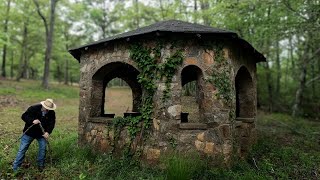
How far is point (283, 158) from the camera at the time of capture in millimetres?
8281

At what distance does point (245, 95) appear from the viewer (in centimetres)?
910

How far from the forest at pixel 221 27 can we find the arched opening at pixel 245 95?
3910mm

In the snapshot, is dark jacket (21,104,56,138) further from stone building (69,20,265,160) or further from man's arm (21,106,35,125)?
stone building (69,20,265,160)

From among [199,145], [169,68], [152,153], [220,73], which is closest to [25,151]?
[152,153]

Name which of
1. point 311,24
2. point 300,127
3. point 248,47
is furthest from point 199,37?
point 300,127

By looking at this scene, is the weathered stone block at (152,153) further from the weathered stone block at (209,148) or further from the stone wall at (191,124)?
the weathered stone block at (209,148)

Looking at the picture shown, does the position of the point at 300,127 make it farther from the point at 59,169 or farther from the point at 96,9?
the point at 96,9

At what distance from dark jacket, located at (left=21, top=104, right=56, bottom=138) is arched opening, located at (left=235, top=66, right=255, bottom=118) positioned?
5404 millimetres

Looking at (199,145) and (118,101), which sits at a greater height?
(118,101)

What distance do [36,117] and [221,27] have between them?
11.7m

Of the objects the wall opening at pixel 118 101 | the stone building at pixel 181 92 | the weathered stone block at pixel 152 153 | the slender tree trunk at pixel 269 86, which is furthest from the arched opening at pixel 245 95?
the slender tree trunk at pixel 269 86

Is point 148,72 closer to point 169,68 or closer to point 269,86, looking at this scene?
point 169,68

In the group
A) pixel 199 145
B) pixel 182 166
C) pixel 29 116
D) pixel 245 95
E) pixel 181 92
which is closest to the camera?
pixel 182 166

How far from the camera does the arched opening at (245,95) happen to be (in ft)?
29.5
